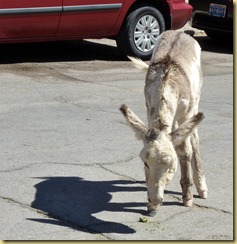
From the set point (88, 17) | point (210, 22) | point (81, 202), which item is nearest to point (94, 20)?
point (88, 17)

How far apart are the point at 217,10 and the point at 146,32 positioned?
2160mm

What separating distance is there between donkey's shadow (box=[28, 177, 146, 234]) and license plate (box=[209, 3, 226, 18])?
8.49 m

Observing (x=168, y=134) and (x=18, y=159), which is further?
(x=18, y=159)

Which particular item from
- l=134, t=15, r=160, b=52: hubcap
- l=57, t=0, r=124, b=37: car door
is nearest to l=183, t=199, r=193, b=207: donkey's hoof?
l=57, t=0, r=124, b=37: car door

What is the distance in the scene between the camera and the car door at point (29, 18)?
13.0 metres

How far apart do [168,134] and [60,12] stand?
6975 mm

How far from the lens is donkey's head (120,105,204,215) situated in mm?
6672

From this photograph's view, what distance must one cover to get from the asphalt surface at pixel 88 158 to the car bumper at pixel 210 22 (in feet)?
6.75

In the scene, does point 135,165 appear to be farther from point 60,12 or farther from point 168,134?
point 60,12

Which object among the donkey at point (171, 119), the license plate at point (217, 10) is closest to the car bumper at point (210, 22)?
the license plate at point (217, 10)

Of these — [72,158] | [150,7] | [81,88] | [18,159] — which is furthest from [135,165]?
[150,7]

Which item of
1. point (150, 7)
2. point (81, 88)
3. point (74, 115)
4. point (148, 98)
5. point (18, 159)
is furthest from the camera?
point (150, 7)

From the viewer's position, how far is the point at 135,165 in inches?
342

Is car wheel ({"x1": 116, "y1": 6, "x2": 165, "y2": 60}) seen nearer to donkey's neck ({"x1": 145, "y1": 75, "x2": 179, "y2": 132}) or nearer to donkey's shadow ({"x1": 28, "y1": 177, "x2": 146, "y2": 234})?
donkey's shadow ({"x1": 28, "y1": 177, "x2": 146, "y2": 234})
